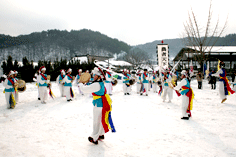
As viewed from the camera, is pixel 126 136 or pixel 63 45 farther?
pixel 63 45

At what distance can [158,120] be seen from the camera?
5551 mm

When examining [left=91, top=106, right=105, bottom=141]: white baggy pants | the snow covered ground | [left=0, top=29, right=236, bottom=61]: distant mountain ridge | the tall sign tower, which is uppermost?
[left=0, top=29, right=236, bottom=61]: distant mountain ridge

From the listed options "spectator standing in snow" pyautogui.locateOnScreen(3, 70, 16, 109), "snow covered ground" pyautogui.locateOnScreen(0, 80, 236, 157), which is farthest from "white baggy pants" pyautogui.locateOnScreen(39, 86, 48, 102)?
"snow covered ground" pyautogui.locateOnScreen(0, 80, 236, 157)

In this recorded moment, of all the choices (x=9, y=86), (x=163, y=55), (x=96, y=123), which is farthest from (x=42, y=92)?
(x=163, y=55)

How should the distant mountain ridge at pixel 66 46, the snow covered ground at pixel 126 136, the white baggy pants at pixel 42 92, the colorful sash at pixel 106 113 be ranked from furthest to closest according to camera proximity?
the distant mountain ridge at pixel 66 46, the white baggy pants at pixel 42 92, the colorful sash at pixel 106 113, the snow covered ground at pixel 126 136

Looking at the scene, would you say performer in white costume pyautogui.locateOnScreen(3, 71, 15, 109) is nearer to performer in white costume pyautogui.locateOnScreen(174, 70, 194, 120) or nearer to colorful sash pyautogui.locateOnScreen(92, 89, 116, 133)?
colorful sash pyautogui.locateOnScreen(92, 89, 116, 133)

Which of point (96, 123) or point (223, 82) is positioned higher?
point (223, 82)

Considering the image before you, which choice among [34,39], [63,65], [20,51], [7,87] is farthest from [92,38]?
[7,87]

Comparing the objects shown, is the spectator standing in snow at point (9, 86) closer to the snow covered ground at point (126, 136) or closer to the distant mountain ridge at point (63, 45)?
the snow covered ground at point (126, 136)

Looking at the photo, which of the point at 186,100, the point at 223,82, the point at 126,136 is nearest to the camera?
the point at 126,136

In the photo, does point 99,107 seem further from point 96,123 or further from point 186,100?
point 186,100

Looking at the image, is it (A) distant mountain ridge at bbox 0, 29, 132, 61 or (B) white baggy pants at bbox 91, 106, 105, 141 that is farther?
(A) distant mountain ridge at bbox 0, 29, 132, 61

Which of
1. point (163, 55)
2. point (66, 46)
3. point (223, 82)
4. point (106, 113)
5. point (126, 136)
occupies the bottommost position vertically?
point (126, 136)

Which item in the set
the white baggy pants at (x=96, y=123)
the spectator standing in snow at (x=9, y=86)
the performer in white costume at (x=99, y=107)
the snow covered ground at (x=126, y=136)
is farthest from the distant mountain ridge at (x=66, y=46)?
the white baggy pants at (x=96, y=123)
